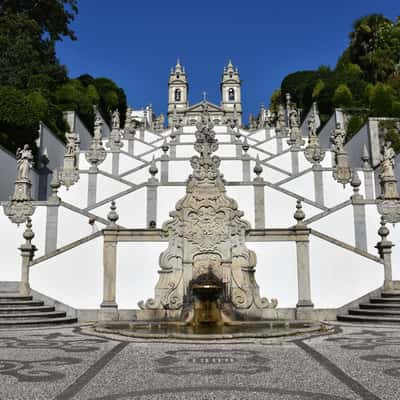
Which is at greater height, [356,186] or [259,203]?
[356,186]

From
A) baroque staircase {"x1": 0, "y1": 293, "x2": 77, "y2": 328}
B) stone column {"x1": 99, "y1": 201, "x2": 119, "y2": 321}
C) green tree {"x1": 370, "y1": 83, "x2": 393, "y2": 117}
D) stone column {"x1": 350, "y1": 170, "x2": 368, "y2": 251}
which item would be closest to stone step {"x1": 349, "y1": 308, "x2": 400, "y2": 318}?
stone column {"x1": 350, "y1": 170, "x2": 368, "y2": 251}

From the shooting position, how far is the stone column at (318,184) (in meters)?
22.0

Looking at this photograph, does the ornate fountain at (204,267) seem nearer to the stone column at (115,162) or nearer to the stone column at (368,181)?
the stone column at (368,181)

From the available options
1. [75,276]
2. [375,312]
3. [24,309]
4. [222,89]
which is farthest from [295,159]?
[222,89]

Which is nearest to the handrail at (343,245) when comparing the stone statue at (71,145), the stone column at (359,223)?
the stone column at (359,223)

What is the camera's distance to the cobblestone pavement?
462 cm

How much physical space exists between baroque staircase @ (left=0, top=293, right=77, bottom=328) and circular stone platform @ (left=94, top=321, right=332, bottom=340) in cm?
129

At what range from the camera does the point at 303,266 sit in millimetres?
12086

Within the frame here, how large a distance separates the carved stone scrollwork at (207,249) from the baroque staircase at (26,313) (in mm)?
2055

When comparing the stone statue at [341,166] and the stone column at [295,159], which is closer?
the stone statue at [341,166]

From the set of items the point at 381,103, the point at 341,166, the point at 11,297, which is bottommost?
the point at 11,297

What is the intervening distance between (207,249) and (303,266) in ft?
8.22

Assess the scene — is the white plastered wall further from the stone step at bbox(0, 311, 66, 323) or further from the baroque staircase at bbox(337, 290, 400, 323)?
the baroque staircase at bbox(337, 290, 400, 323)

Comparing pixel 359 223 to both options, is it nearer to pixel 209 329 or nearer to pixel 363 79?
pixel 209 329
